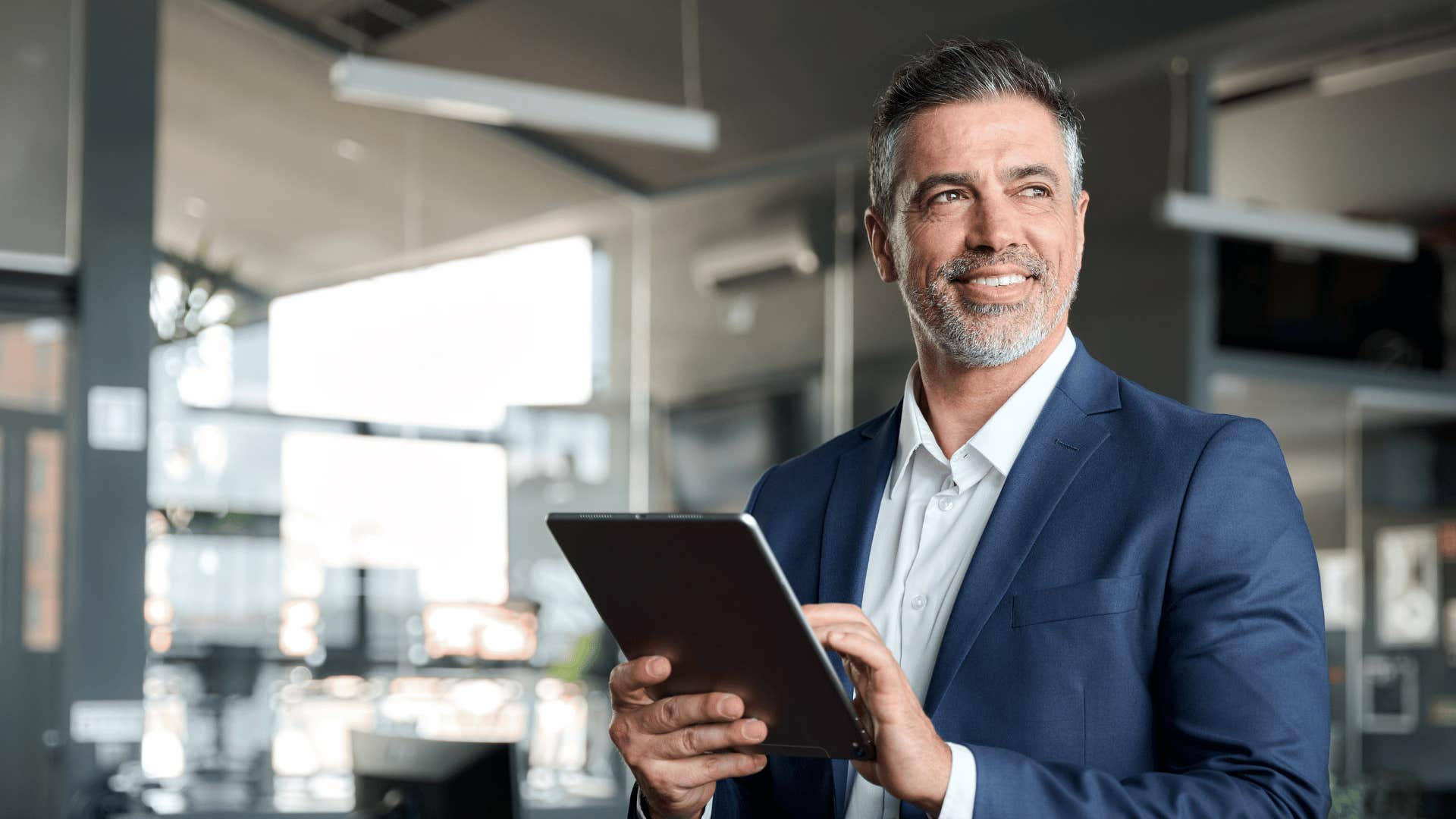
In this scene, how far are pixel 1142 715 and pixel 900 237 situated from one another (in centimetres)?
60

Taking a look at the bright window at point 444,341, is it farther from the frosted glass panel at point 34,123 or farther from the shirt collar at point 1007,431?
the shirt collar at point 1007,431

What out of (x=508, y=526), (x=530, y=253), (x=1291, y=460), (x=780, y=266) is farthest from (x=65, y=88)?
(x=1291, y=460)

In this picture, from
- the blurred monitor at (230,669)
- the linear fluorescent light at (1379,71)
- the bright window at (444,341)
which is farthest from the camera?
the bright window at (444,341)

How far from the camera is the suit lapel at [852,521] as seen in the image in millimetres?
1641

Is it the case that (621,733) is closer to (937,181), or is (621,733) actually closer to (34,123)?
(937,181)

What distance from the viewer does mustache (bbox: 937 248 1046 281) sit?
1581 millimetres

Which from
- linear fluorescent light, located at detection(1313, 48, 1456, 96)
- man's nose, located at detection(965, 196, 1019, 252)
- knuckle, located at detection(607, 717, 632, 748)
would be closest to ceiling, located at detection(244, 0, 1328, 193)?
linear fluorescent light, located at detection(1313, 48, 1456, 96)

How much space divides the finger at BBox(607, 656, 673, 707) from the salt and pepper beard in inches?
19.8

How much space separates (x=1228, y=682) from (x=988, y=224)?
540mm

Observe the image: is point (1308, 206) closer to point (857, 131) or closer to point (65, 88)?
point (857, 131)

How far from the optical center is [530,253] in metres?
7.09

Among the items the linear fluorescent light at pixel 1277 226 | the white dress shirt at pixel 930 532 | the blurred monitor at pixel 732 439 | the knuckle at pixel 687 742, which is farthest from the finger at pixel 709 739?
the blurred monitor at pixel 732 439

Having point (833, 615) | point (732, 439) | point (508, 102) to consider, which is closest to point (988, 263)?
point (833, 615)

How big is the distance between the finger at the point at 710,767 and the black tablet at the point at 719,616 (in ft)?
0.11
